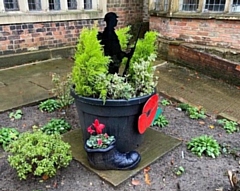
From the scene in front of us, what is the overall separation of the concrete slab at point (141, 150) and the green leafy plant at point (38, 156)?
0.94 ft

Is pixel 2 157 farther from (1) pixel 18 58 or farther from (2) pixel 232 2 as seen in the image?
(2) pixel 232 2

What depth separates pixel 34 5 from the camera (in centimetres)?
541

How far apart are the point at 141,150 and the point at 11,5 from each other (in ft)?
13.2

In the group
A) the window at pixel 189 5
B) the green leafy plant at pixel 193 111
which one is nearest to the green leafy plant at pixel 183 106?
the green leafy plant at pixel 193 111

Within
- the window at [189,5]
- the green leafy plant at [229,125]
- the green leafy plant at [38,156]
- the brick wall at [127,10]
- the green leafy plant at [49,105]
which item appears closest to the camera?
the green leafy plant at [38,156]

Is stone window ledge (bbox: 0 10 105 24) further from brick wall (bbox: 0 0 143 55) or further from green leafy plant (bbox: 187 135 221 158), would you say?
green leafy plant (bbox: 187 135 221 158)

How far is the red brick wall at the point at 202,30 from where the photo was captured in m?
5.01

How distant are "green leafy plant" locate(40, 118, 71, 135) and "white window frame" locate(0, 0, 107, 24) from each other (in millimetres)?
2816

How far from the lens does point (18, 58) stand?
532cm

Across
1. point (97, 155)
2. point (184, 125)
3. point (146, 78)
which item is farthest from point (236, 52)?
point (97, 155)

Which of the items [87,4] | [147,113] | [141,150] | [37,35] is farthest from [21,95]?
[87,4]

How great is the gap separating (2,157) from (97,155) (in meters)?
1.01

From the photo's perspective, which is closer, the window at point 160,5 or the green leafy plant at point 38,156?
the green leafy plant at point 38,156

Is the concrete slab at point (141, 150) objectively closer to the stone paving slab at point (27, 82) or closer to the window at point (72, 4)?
the stone paving slab at point (27, 82)
